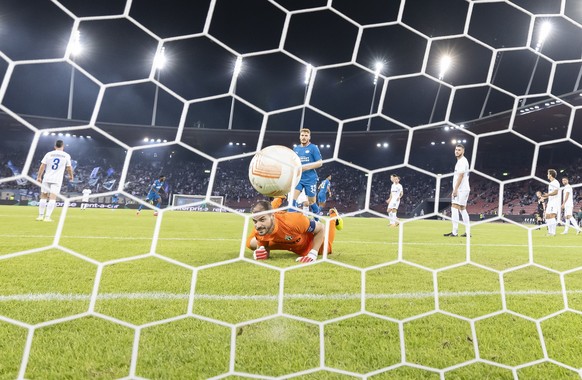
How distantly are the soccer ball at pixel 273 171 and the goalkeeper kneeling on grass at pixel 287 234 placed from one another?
0.21 meters

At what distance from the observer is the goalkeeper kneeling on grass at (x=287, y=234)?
2.88 meters

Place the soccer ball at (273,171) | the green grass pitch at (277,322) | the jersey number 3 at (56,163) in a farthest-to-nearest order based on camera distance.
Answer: the jersey number 3 at (56,163), the soccer ball at (273,171), the green grass pitch at (277,322)

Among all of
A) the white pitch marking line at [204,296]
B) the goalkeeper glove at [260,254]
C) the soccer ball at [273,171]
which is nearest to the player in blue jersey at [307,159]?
the goalkeeper glove at [260,254]

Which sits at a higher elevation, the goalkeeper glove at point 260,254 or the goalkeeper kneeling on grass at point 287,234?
the goalkeeper kneeling on grass at point 287,234

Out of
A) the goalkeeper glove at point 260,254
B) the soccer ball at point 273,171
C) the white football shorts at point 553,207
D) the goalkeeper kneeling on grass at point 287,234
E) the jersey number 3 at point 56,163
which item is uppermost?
the soccer ball at point 273,171

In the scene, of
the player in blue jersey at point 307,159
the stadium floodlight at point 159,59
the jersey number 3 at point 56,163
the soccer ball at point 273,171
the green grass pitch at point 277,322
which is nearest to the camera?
the green grass pitch at point 277,322

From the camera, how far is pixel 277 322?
1.58 meters

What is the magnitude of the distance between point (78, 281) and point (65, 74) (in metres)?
31.5

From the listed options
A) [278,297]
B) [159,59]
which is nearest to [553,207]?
[278,297]

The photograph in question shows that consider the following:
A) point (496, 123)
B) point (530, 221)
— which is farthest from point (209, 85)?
point (530, 221)

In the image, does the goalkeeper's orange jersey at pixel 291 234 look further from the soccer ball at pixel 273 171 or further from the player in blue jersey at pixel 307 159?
the player in blue jersey at pixel 307 159

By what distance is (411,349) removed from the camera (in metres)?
1.34

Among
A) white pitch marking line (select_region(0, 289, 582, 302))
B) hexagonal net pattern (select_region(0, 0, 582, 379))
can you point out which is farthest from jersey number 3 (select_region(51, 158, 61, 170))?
white pitch marking line (select_region(0, 289, 582, 302))

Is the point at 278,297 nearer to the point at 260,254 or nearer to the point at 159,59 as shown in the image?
the point at 260,254
